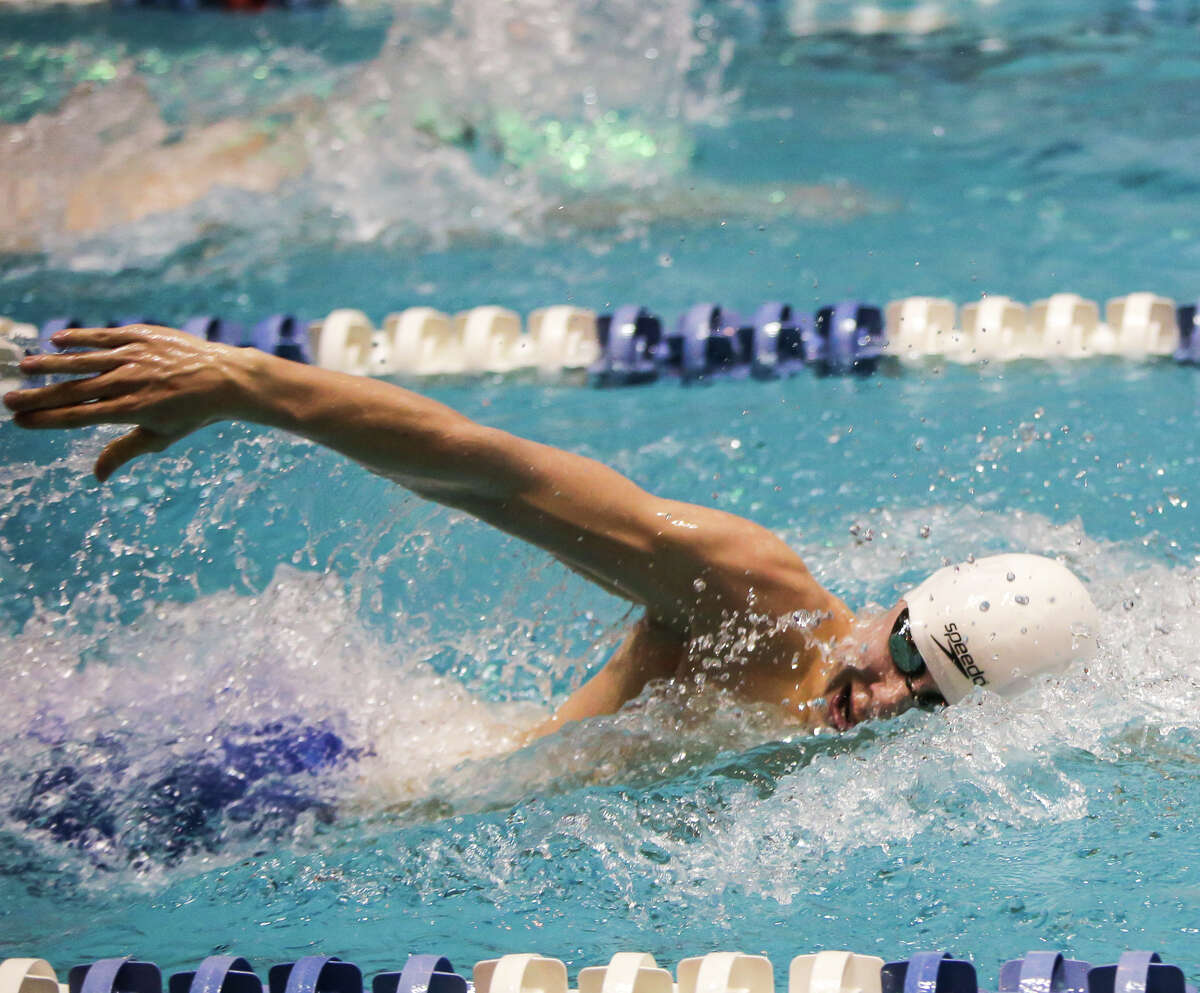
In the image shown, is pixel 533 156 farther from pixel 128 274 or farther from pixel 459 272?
pixel 128 274

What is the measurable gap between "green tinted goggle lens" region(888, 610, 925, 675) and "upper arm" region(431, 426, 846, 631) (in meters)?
0.11

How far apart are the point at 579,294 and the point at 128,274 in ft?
4.87

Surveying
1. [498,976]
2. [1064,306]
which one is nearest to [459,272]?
[1064,306]

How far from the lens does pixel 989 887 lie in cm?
232

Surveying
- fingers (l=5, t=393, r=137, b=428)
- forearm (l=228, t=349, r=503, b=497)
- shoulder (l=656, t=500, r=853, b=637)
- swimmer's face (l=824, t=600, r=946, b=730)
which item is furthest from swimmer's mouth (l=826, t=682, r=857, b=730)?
fingers (l=5, t=393, r=137, b=428)

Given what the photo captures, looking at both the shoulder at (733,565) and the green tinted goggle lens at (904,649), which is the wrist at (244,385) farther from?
the green tinted goggle lens at (904,649)

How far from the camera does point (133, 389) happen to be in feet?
6.68

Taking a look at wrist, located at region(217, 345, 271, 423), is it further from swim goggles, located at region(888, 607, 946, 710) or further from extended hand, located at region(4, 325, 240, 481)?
swim goggles, located at region(888, 607, 946, 710)

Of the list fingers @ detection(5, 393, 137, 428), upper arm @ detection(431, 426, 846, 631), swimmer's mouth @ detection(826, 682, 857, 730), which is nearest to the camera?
fingers @ detection(5, 393, 137, 428)

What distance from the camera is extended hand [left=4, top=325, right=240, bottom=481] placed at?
2.01 meters

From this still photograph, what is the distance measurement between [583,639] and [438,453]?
1219 millimetres

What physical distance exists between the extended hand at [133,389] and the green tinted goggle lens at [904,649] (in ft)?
3.44

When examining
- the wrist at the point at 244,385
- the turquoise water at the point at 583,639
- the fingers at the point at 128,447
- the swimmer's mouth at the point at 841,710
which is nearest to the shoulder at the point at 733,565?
the swimmer's mouth at the point at 841,710

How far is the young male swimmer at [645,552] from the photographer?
6.74 feet
